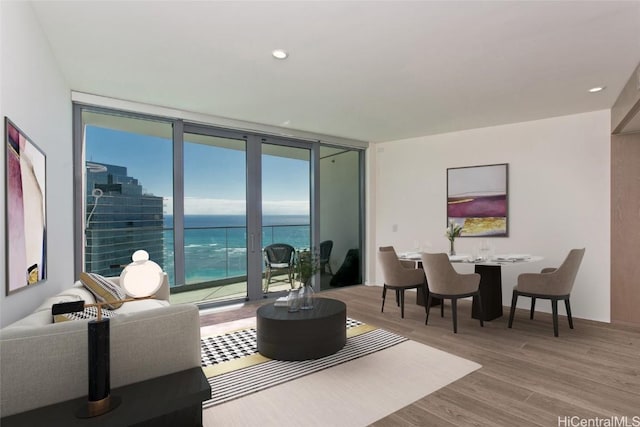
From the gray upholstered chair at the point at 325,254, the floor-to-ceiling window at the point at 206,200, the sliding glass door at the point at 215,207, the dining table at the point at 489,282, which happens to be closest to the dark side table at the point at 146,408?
the floor-to-ceiling window at the point at 206,200

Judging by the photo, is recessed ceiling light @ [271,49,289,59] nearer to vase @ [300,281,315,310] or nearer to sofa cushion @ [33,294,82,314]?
vase @ [300,281,315,310]

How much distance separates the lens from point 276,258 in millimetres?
5680

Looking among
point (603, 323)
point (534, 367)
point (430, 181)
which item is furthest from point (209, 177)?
point (603, 323)

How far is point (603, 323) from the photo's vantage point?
4.22 m

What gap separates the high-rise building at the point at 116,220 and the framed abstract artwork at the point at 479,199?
4.39 meters

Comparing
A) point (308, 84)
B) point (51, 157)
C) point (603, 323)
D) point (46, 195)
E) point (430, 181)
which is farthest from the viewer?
point (430, 181)

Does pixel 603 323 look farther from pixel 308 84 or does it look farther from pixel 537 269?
pixel 308 84

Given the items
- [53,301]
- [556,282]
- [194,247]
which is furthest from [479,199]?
[53,301]

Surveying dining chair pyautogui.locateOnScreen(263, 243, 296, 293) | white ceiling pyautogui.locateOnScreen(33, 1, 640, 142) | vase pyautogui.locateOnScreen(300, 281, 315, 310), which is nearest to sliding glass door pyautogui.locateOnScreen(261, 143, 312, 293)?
dining chair pyautogui.locateOnScreen(263, 243, 296, 293)

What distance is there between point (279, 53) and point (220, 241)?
3.41m

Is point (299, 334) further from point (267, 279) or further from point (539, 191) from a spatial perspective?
point (539, 191)

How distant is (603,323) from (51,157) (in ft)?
19.9

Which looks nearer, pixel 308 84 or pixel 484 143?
→ pixel 308 84

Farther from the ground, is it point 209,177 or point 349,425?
point 209,177
